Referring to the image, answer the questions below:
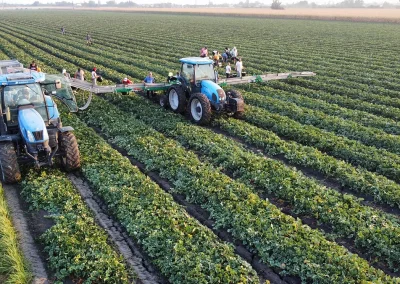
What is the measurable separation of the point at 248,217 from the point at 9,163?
590cm

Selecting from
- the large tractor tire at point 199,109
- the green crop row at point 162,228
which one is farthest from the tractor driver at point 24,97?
the large tractor tire at point 199,109

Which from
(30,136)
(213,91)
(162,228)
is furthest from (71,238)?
(213,91)

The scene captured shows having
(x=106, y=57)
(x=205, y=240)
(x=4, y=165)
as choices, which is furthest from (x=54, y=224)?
(x=106, y=57)

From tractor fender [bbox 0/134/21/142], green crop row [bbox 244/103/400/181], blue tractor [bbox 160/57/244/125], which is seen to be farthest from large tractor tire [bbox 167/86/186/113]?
tractor fender [bbox 0/134/21/142]

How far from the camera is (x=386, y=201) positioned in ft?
31.8

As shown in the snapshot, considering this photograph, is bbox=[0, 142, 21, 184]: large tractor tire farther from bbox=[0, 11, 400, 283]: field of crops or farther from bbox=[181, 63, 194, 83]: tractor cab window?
bbox=[181, 63, 194, 83]: tractor cab window

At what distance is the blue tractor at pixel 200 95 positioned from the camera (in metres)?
14.9

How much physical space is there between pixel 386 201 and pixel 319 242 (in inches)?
110

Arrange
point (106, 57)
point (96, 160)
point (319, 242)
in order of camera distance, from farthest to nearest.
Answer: point (106, 57), point (96, 160), point (319, 242)

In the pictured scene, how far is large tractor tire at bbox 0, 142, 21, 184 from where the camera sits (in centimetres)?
1003

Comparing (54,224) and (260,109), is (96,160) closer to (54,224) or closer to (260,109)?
(54,224)

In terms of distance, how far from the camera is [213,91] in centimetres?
1505

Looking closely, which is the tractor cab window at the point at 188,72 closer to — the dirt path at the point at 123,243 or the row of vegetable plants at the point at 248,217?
the row of vegetable plants at the point at 248,217

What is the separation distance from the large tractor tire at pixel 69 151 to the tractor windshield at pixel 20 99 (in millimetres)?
799
